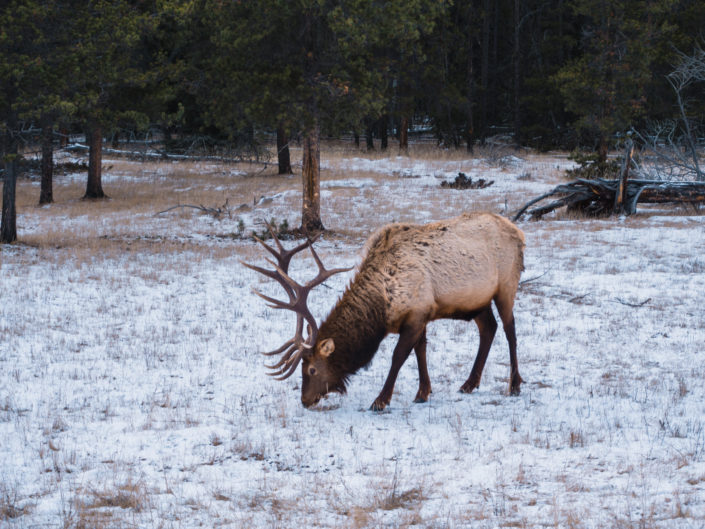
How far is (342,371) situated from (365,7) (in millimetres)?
10922

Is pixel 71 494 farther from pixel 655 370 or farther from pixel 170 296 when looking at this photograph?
pixel 170 296

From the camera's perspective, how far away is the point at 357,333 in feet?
21.8

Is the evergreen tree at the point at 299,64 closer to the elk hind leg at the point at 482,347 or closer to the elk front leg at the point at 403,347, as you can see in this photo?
the elk hind leg at the point at 482,347

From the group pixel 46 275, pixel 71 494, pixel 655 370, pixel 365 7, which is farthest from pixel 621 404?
pixel 365 7

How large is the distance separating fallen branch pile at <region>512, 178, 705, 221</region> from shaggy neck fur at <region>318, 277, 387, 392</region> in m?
12.7

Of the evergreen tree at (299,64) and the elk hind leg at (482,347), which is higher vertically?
the evergreen tree at (299,64)

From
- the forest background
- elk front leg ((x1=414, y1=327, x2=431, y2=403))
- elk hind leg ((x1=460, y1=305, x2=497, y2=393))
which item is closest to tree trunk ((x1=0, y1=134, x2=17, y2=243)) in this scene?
the forest background

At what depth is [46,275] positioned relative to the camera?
12.8 m

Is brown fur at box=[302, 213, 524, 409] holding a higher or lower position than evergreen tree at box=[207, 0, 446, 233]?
lower

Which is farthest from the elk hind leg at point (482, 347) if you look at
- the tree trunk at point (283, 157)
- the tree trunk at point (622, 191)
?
the tree trunk at point (283, 157)

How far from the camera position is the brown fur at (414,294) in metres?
6.66

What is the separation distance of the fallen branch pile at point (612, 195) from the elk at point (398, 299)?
11838 mm

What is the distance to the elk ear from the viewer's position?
6.58m

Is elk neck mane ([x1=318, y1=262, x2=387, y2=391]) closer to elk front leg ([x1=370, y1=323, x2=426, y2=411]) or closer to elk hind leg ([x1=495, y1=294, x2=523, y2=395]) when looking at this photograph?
elk front leg ([x1=370, y1=323, x2=426, y2=411])
